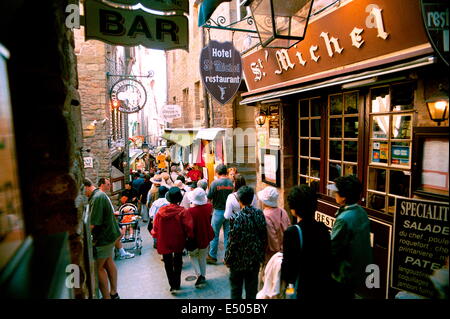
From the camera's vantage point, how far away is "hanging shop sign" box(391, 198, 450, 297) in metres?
3.10

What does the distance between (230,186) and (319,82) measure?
2723 millimetres

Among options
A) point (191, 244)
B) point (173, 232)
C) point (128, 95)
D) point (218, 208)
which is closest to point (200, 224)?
point (191, 244)

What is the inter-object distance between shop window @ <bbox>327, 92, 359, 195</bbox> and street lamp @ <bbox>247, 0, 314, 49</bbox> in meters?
1.70

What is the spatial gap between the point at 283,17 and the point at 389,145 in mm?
2422

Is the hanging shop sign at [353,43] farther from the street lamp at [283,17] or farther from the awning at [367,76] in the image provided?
the street lamp at [283,17]

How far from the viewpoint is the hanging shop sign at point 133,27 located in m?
2.90

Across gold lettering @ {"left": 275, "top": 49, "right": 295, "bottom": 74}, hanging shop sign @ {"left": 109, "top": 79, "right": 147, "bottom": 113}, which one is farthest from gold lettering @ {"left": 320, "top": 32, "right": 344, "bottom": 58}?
hanging shop sign @ {"left": 109, "top": 79, "right": 147, "bottom": 113}

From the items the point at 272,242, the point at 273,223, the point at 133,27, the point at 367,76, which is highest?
the point at 133,27

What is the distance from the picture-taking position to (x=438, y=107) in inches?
126

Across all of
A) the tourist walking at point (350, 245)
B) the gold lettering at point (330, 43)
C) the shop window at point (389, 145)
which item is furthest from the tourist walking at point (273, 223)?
the gold lettering at point (330, 43)

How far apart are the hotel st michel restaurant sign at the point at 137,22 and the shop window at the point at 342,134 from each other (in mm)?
3210

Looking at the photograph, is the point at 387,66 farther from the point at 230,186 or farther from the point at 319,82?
the point at 230,186

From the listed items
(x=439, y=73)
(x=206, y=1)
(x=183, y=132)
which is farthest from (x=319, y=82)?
(x=183, y=132)

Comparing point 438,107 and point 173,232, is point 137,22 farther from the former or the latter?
point 438,107
